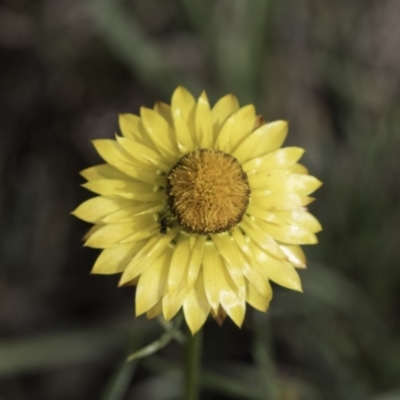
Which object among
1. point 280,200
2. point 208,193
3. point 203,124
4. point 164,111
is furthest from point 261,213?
point 164,111

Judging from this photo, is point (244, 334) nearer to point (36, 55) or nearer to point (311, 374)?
point (311, 374)

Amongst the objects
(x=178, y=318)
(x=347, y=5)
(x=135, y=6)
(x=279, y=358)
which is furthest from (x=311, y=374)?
(x=135, y=6)

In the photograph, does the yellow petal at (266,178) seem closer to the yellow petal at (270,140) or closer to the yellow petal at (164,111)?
the yellow petal at (270,140)

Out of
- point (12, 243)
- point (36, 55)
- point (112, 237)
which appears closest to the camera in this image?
point (112, 237)

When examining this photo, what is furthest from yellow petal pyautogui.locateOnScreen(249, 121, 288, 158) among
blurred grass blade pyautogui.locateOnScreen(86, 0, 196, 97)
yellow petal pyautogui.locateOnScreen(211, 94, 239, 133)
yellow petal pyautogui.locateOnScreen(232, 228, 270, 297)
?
blurred grass blade pyautogui.locateOnScreen(86, 0, 196, 97)

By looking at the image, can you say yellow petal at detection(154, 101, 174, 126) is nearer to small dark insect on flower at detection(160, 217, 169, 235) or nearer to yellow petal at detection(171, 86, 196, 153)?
yellow petal at detection(171, 86, 196, 153)

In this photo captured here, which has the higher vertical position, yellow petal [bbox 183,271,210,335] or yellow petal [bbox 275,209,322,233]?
yellow petal [bbox 275,209,322,233]

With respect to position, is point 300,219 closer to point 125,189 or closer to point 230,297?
point 230,297
